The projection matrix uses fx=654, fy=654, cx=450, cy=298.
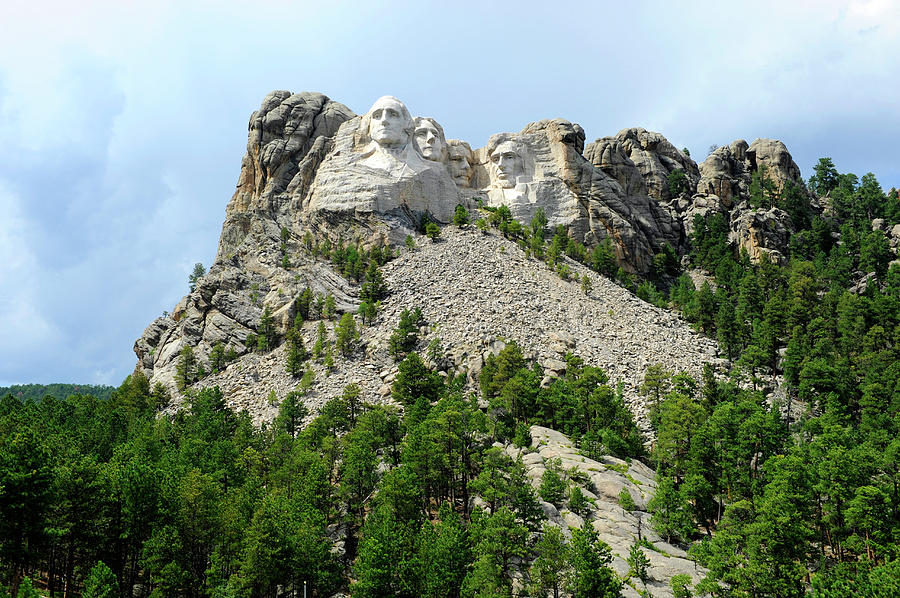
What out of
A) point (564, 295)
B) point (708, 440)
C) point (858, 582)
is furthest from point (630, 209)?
point (858, 582)

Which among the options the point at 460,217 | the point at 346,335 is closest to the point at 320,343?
the point at 346,335

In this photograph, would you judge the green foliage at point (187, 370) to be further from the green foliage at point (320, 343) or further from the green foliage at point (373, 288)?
the green foliage at point (373, 288)

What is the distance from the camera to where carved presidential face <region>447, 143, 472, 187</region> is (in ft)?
454

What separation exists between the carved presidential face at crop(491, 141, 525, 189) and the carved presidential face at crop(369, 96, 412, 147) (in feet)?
69.8

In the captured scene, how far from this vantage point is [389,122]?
5017 inches

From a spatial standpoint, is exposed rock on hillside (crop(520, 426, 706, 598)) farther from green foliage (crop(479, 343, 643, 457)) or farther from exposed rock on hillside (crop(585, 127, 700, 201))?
exposed rock on hillside (crop(585, 127, 700, 201))

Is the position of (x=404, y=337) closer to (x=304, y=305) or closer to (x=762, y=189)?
(x=304, y=305)

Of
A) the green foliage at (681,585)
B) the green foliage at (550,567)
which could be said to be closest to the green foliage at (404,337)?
the green foliage at (550,567)

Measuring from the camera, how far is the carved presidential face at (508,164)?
138250mm

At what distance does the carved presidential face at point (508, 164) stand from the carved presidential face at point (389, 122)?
69.8 feet

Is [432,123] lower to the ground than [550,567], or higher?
higher

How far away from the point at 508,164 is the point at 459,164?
10426 millimetres

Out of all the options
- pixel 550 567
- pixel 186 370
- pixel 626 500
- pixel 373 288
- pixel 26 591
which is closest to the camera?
pixel 26 591

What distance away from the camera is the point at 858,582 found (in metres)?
42.2
